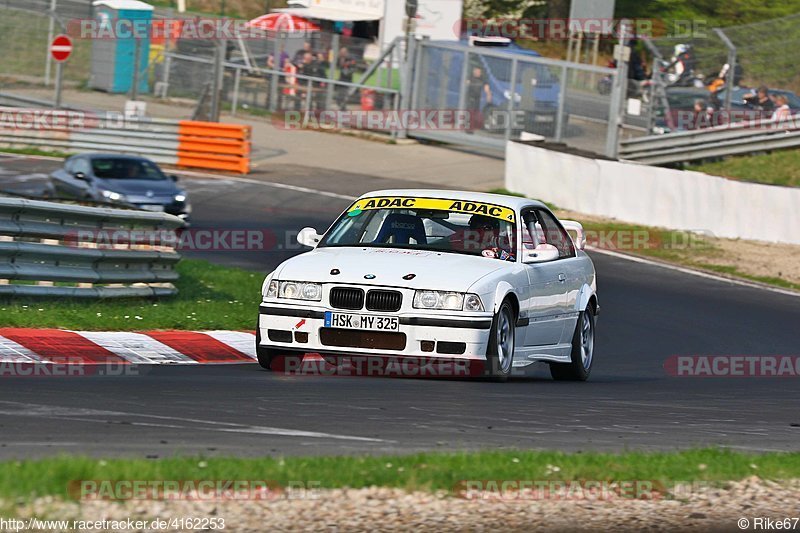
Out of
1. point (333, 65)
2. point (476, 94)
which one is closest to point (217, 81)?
point (333, 65)

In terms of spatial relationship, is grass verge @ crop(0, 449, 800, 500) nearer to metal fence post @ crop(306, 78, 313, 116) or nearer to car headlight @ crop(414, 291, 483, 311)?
car headlight @ crop(414, 291, 483, 311)

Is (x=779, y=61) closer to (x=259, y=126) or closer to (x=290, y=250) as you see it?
(x=290, y=250)

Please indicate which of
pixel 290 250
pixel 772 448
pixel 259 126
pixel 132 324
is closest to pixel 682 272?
pixel 290 250

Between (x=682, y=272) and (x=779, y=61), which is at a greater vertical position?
(x=779, y=61)

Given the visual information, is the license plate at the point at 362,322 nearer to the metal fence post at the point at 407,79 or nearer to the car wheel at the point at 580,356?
the car wheel at the point at 580,356

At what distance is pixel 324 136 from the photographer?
36938 mm

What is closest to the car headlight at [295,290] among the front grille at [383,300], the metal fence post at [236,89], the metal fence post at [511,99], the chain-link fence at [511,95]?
the front grille at [383,300]

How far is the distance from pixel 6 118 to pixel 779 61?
17344 mm

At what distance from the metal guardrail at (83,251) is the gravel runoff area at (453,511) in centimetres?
683

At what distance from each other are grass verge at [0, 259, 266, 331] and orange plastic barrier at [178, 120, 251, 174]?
623 inches

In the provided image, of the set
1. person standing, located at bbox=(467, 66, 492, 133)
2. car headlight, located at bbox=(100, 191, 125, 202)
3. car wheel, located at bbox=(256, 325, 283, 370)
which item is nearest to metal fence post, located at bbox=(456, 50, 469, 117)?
person standing, located at bbox=(467, 66, 492, 133)

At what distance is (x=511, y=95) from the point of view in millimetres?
33969

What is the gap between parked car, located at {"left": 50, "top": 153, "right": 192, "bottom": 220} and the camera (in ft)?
73.4

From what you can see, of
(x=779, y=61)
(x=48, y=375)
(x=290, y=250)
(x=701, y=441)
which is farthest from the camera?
(x=779, y=61)
